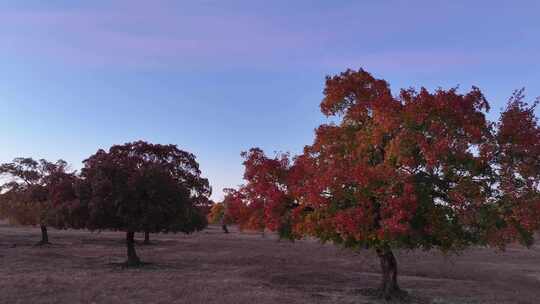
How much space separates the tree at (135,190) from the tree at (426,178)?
12.3 meters

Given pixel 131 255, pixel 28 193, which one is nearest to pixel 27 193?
pixel 28 193

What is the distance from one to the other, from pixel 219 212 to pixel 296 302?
74.8 metres

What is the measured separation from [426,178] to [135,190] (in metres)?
17.0

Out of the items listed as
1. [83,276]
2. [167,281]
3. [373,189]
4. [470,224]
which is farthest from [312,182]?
[83,276]

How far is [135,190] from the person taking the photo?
29531 millimetres

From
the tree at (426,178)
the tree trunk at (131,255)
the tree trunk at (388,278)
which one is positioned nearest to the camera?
the tree at (426,178)

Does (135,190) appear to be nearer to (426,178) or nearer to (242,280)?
(242,280)

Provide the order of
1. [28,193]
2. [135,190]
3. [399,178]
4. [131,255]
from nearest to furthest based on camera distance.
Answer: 1. [399,178]
2. [135,190]
3. [131,255]
4. [28,193]

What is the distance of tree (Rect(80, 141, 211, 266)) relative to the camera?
2961cm

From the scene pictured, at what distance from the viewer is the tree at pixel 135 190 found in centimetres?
2961

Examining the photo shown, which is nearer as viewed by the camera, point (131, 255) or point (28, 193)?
point (131, 255)

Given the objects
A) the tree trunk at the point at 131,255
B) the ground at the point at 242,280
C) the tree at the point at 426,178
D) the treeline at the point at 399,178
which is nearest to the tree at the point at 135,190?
the tree trunk at the point at 131,255

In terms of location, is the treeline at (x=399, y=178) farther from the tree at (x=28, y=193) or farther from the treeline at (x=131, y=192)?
the tree at (x=28, y=193)

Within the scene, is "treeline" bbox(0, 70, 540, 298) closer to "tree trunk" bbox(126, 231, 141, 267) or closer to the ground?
the ground
